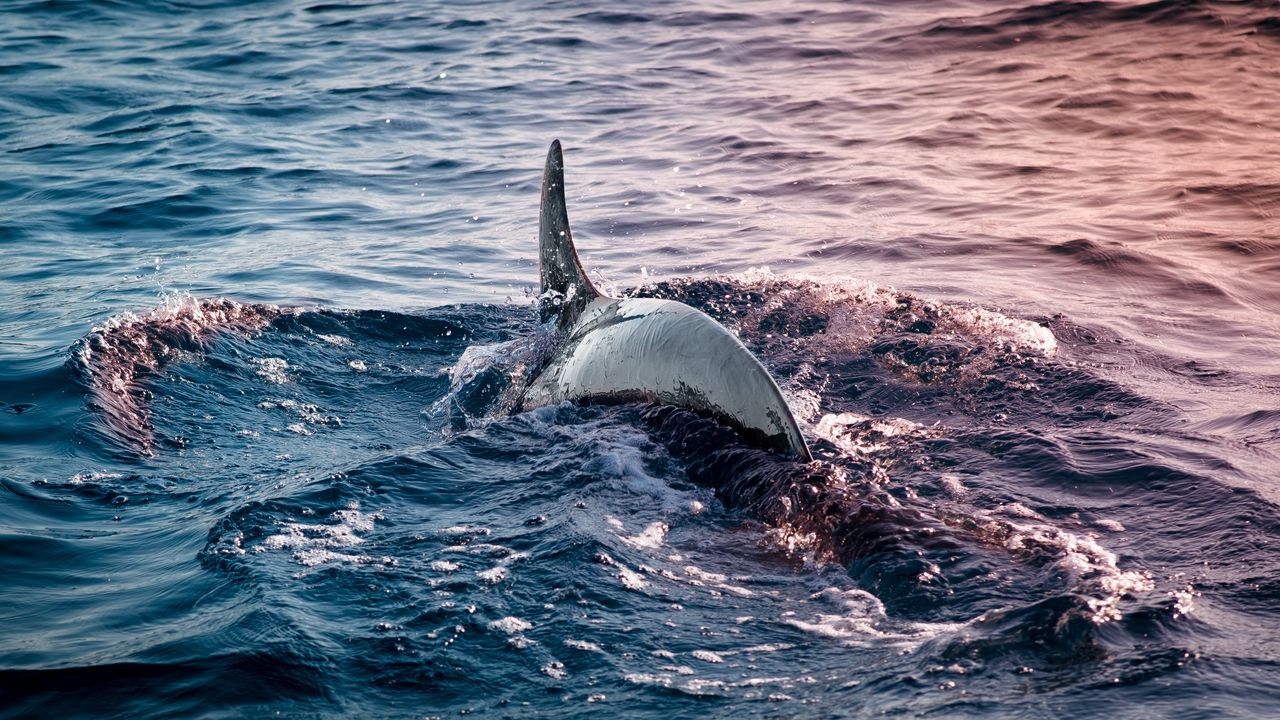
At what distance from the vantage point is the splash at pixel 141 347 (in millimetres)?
7035

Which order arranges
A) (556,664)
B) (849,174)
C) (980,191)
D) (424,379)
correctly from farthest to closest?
(849,174)
(980,191)
(424,379)
(556,664)

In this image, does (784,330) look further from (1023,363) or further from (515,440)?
(515,440)

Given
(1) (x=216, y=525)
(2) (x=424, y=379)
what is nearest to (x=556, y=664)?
(1) (x=216, y=525)

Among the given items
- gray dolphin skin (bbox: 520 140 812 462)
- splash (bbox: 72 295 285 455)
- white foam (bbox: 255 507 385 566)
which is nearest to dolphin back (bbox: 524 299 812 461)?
gray dolphin skin (bbox: 520 140 812 462)

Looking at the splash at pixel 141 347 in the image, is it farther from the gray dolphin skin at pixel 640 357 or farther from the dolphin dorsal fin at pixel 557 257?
the dolphin dorsal fin at pixel 557 257

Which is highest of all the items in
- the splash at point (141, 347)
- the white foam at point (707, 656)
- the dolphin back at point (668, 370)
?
the dolphin back at point (668, 370)

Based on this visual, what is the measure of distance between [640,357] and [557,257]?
189cm

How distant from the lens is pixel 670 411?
568 cm

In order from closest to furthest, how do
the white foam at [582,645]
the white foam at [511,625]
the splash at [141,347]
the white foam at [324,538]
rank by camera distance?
the white foam at [582,645] → the white foam at [511,625] → the white foam at [324,538] → the splash at [141,347]

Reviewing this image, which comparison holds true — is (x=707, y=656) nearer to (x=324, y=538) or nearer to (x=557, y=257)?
(x=324, y=538)

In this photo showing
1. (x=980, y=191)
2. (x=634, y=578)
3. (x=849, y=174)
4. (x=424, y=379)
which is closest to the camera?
(x=634, y=578)

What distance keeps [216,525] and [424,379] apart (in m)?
3.37

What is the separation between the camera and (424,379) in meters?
8.60

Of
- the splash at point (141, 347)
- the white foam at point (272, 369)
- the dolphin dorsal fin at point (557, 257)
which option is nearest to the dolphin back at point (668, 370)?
the dolphin dorsal fin at point (557, 257)
